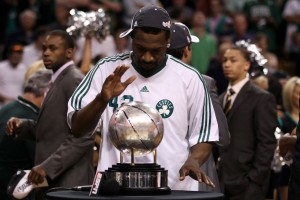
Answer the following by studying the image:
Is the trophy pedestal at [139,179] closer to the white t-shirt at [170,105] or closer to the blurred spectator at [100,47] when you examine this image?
the white t-shirt at [170,105]

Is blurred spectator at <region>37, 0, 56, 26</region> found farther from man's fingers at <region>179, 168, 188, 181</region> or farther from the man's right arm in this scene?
man's fingers at <region>179, 168, 188, 181</region>

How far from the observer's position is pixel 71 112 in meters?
6.51

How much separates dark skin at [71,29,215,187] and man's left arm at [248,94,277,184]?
326 centimetres

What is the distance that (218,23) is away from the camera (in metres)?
18.7

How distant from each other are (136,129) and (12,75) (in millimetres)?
10282

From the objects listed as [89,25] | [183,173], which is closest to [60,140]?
[89,25]

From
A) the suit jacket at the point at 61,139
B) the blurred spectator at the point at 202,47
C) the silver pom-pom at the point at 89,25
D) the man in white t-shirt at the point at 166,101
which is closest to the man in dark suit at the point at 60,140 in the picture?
the suit jacket at the point at 61,139

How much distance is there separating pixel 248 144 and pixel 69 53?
6.19 ft

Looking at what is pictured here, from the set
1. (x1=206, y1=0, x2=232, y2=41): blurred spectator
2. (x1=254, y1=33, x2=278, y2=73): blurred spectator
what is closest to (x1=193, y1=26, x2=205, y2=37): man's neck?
(x1=254, y1=33, x2=278, y2=73): blurred spectator

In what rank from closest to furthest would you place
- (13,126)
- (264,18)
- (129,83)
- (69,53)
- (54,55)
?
(129,83), (13,126), (54,55), (69,53), (264,18)

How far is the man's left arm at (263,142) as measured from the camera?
9.87 meters

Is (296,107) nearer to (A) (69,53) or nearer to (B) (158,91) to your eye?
(A) (69,53)

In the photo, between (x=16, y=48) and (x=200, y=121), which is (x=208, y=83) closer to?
(x=200, y=121)

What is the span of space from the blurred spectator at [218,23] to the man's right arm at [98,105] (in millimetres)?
12151
